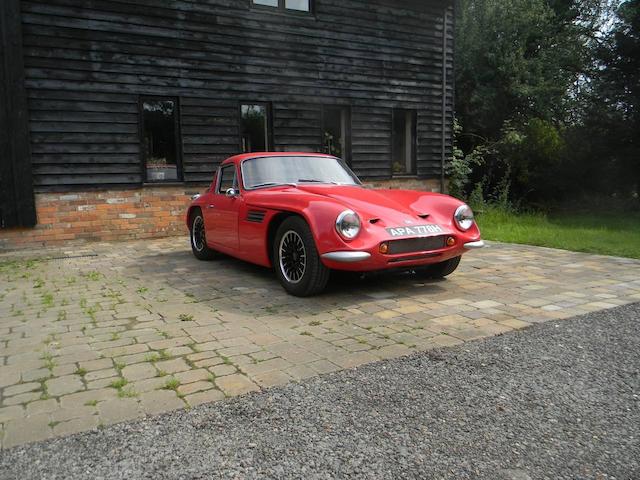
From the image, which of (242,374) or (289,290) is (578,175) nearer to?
(289,290)

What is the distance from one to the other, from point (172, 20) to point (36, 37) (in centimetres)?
223

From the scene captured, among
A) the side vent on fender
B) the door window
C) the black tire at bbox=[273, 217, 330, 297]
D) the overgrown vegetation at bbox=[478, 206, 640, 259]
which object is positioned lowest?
the overgrown vegetation at bbox=[478, 206, 640, 259]

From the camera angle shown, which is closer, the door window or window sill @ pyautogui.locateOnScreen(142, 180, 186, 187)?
the door window

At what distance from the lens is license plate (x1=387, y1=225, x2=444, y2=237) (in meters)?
4.39

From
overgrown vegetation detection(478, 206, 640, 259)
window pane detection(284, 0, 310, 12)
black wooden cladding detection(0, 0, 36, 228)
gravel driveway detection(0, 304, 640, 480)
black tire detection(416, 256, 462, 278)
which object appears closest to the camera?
gravel driveway detection(0, 304, 640, 480)

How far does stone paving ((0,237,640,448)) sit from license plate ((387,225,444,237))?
580mm

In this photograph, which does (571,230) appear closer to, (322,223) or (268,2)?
(322,223)

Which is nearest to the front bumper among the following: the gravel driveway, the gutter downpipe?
the gravel driveway

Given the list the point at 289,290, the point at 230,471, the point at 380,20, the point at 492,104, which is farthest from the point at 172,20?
the point at 492,104

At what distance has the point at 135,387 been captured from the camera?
8.91 ft

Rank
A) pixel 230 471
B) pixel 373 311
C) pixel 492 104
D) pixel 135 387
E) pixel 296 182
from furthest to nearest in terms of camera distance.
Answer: pixel 492 104 → pixel 296 182 → pixel 373 311 → pixel 135 387 → pixel 230 471

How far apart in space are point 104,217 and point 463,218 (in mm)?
6401

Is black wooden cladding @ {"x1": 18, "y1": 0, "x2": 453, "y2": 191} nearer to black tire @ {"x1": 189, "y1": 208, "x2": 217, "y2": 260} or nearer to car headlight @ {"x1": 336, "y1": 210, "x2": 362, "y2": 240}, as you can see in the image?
black tire @ {"x1": 189, "y1": 208, "x2": 217, "y2": 260}

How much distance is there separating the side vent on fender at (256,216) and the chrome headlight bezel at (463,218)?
1815 millimetres
